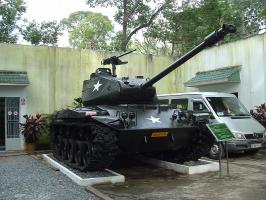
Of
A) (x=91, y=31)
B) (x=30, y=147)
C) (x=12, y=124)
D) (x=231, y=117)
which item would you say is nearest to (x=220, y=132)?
(x=231, y=117)

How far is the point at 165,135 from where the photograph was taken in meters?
9.23

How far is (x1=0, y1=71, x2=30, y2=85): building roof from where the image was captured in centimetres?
1451

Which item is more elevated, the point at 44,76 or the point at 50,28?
the point at 50,28

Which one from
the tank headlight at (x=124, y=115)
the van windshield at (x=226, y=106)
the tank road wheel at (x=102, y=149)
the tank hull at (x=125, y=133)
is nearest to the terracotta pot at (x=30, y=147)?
the tank hull at (x=125, y=133)

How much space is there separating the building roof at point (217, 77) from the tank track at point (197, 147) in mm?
5724

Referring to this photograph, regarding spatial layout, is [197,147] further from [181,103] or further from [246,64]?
[246,64]

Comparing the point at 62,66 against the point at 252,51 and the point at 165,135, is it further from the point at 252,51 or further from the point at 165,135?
the point at 165,135

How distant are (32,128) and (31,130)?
0.24 ft

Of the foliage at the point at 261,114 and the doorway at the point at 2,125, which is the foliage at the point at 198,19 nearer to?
the foliage at the point at 261,114

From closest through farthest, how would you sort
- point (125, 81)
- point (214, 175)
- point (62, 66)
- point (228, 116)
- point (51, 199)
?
point (51, 199)
point (214, 175)
point (125, 81)
point (228, 116)
point (62, 66)

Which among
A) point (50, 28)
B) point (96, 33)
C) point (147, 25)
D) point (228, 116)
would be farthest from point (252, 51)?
point (96, 33)

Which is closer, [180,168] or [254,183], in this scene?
[254,183]

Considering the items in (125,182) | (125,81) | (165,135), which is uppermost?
(125,81)

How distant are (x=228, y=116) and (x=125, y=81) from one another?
3.52m
